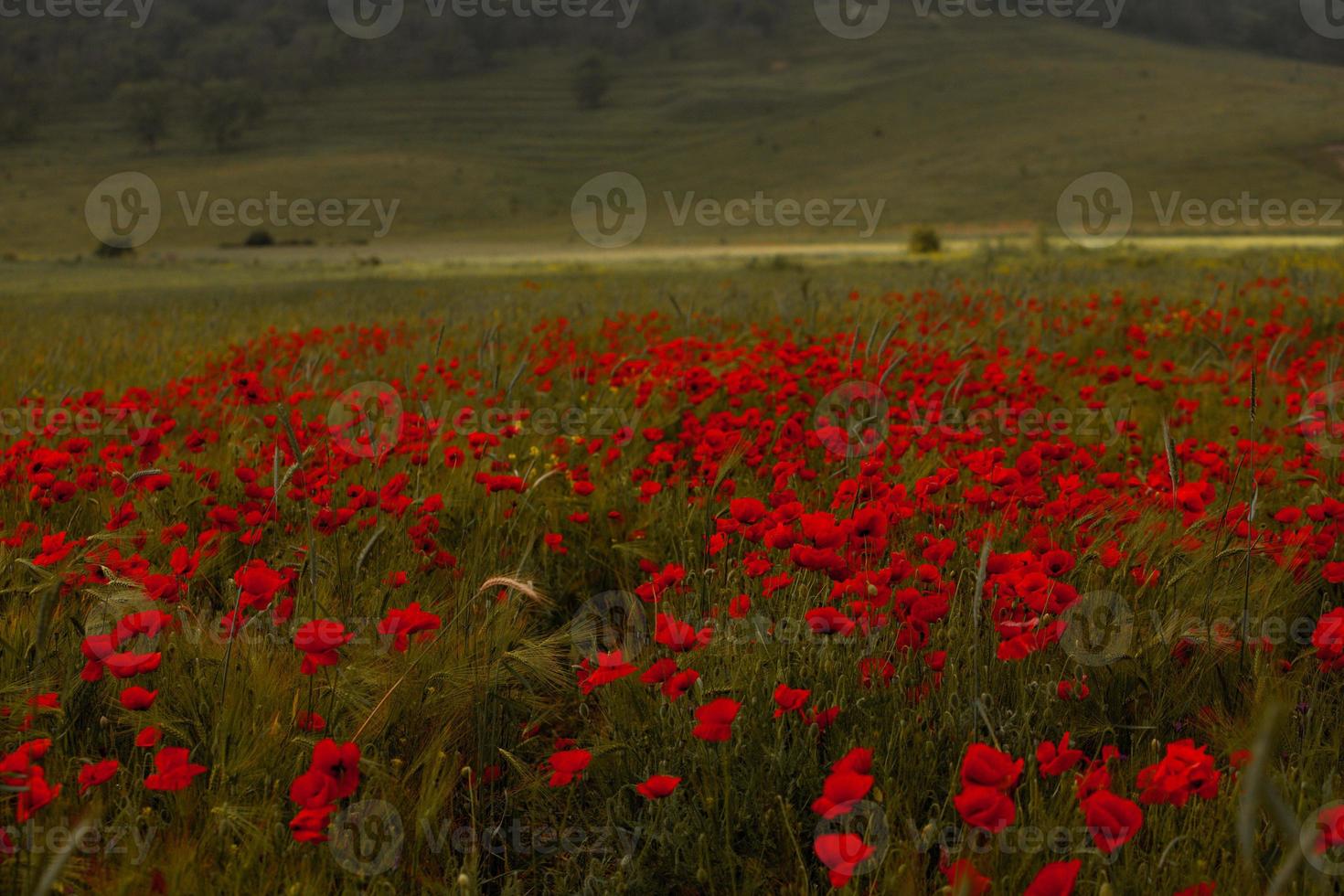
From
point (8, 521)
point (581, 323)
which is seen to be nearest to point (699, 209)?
point (581, 323)

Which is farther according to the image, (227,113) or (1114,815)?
(227,113)

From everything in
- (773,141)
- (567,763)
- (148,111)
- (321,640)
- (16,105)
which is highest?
(16,105)

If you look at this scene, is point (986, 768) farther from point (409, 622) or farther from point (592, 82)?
point (592, 82)

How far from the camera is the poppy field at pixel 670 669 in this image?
133 centimetres

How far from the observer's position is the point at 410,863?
1471mm

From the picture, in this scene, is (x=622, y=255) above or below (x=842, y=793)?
below

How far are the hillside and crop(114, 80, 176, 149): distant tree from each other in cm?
162

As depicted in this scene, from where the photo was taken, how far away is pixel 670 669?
4.90 ft

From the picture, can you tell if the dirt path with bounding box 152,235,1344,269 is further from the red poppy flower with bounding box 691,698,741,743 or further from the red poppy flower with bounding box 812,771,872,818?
the red poppy flower with bounding box 812,771,872,818

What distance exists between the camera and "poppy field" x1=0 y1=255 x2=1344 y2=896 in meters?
1.33

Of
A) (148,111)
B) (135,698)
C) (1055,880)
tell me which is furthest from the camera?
(148,111)

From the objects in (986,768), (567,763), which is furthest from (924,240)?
(986,768)

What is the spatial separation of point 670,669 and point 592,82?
105 m

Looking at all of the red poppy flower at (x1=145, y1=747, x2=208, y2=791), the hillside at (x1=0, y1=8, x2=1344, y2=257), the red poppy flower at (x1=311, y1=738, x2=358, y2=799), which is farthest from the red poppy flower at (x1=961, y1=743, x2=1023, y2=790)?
the hillside at (x1=0, y1=8, x2=1344, y2=257)
